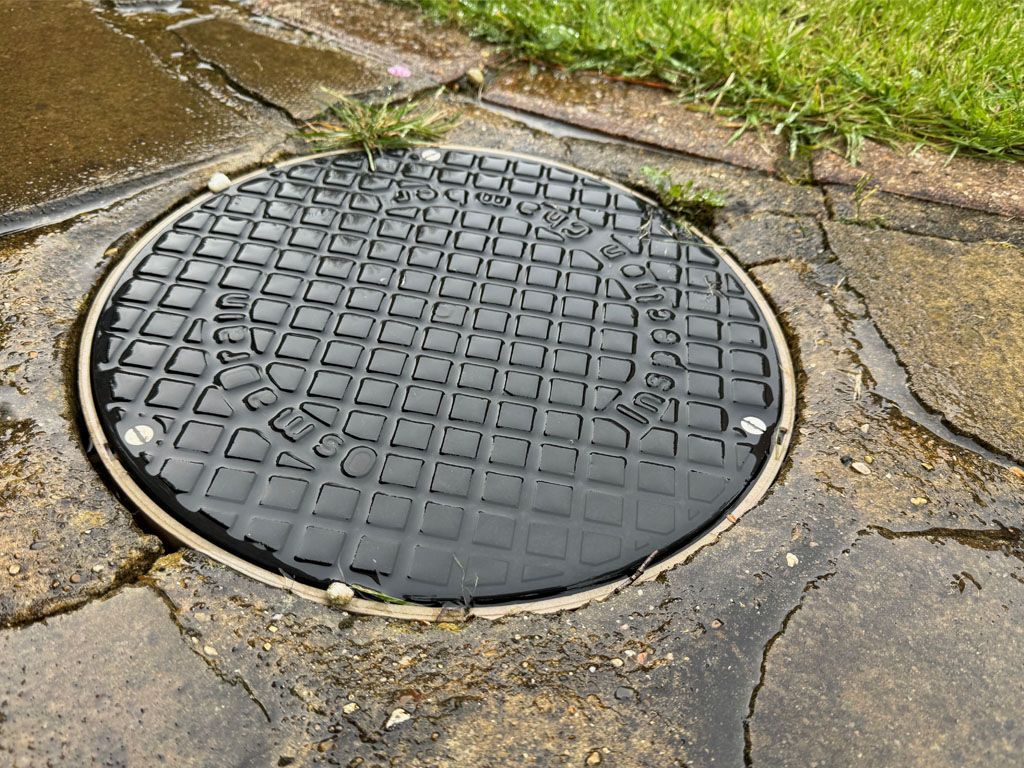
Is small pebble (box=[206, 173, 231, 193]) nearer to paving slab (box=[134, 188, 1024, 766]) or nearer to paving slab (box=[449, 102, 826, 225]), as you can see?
paving slab (box=[449, 102, 826, 225])

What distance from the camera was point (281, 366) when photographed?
176 cm

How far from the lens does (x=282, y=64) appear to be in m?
2.71

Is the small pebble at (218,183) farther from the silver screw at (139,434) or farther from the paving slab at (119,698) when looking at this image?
the paving slab at (119,698)

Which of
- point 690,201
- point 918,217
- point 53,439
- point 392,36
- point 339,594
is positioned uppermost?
point 918,217

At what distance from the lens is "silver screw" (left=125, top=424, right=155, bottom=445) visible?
161 cm

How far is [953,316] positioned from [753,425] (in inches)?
26.6

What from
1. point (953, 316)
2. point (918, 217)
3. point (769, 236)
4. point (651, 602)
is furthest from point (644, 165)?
point (651, 602)

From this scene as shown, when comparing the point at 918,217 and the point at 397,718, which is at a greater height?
the point at 918,217

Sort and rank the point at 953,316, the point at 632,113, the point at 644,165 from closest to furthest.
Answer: the point at 953,316
the point at 644,165
the point at 632,113

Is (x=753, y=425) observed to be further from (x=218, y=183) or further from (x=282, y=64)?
(x=282, y=64)

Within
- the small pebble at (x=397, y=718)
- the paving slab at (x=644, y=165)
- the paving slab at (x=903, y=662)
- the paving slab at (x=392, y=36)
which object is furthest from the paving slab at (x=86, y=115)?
the paving slab at (x=903, y=662)

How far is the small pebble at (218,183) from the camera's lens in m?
2.20

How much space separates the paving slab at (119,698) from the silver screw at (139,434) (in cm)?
32

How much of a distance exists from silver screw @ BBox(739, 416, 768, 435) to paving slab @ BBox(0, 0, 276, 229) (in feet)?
5.28
